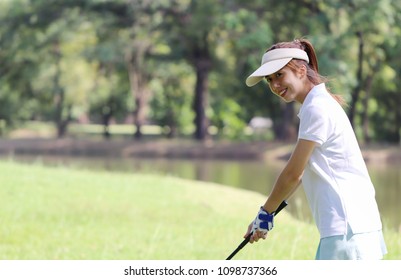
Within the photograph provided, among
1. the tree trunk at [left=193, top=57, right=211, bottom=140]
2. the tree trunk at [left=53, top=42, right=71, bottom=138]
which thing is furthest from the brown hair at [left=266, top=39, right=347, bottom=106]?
the tree trunk at [left=53, top=42, right=71, bottom=138]

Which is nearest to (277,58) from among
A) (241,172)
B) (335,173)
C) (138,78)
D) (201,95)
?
(335,173)

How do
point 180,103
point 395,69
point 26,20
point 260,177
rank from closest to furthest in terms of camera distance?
point 260,177, point 395,69, point 26,20, point 180,103

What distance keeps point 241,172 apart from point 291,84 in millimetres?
26016

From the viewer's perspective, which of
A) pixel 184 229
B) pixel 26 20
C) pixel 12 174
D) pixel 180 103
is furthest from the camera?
pixel 180 103

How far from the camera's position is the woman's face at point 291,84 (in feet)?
15.2

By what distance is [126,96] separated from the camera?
53312mm

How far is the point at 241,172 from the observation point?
1204 inches

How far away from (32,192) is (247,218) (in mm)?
3825

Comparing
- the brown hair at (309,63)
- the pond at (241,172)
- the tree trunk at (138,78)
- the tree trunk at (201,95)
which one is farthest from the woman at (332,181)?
the tree trunk at (138,78)

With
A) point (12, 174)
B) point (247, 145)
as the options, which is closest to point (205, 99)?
point (247, 145)

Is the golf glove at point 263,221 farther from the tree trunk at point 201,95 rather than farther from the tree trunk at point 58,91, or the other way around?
the tree trunk at point 58,91

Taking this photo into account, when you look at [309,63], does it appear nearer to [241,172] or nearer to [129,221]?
[129,221]

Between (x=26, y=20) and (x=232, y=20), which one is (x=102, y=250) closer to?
(x=232, y=20)

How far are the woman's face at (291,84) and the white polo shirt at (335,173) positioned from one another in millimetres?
123
